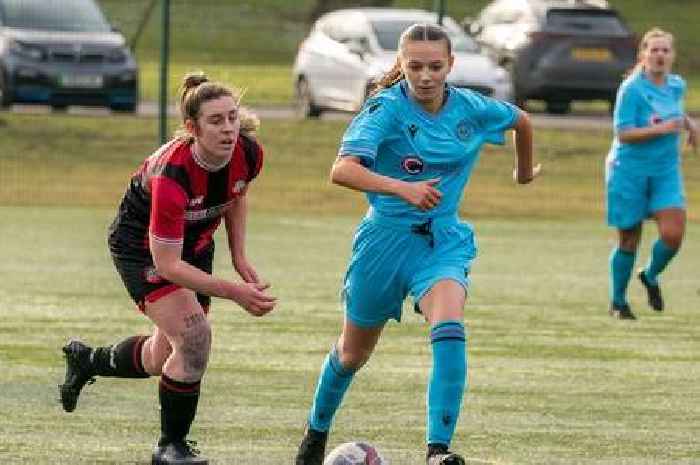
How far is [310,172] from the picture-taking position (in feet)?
78.6

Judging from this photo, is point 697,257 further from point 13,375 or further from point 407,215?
point 407,215

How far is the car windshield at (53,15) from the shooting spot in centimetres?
2459

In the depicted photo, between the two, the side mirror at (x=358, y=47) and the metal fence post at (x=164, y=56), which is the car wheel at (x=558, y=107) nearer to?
the side mirror at (x=358, y=47)

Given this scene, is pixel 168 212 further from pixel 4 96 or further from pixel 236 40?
pixel 236 40

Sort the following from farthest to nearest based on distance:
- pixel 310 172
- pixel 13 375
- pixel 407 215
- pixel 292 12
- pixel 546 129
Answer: pixel 292 12
pixel 546 129
pixel 310 172
pixel 13 375
pixel 407 215

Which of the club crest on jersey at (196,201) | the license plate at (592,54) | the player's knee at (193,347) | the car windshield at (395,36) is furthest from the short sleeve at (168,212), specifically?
the license plate at (592,54)

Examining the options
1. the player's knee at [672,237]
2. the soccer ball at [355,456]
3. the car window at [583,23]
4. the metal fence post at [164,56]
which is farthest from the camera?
the car window at [583,23]

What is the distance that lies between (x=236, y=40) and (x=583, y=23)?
4828 mm

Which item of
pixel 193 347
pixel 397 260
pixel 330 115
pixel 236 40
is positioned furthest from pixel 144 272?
pixel 236 40

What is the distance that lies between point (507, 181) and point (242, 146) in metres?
16.2

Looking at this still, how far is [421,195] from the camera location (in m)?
7.50

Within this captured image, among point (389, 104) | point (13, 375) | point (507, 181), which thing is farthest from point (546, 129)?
point (389, 104)

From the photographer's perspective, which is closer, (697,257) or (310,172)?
(697,257)

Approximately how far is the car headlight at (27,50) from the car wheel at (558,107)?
6.79 metres
